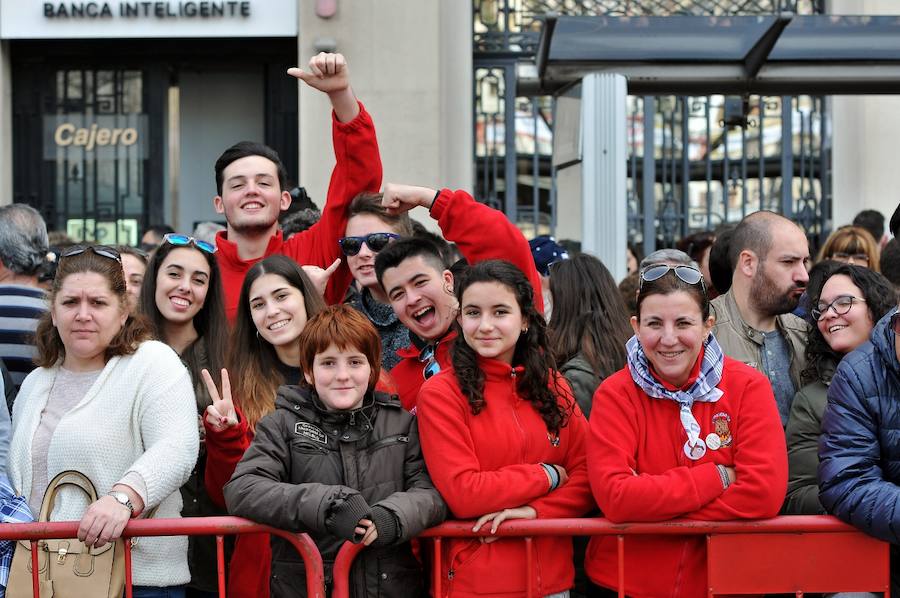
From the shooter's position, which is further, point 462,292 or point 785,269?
point 785,269

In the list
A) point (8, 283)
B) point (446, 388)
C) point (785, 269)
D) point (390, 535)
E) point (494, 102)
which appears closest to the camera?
point (390, 535)

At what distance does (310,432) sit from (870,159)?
27.2 feet

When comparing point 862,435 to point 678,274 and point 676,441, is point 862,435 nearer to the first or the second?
point 676,441

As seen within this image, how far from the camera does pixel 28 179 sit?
420 inches

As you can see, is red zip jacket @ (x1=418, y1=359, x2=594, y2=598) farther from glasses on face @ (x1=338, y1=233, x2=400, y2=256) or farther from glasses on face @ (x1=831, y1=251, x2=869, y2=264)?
glasses on face @ (x1=831, y1=251, x2=869, y2=264)

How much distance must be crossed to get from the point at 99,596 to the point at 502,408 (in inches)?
55.1

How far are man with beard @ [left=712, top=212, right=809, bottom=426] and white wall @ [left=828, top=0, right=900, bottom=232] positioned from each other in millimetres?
6182

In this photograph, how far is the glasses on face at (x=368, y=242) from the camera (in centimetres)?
475

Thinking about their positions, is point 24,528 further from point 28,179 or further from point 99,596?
point 28,179

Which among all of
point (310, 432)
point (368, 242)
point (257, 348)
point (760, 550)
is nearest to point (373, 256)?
point (368, 242)

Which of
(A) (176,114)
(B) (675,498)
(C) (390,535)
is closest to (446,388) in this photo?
(C) (390,535)

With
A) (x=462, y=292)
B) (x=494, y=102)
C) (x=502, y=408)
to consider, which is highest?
(x=494, y=102)

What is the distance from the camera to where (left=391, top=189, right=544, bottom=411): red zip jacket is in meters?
4.35

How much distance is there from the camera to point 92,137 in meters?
10.7
